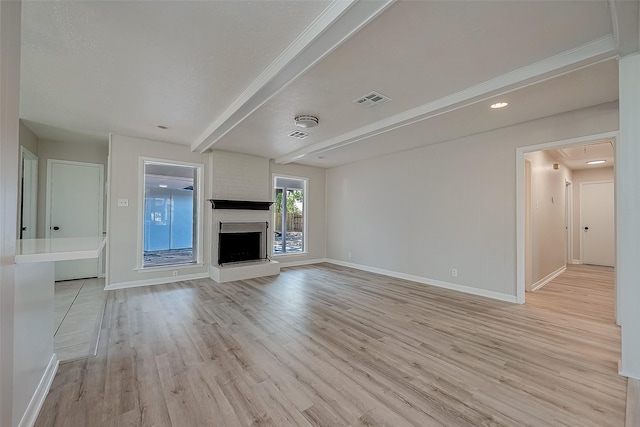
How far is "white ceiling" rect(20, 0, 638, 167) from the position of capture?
184 cm

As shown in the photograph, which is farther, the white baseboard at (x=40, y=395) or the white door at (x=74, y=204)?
the white door at (x=74, y=204)

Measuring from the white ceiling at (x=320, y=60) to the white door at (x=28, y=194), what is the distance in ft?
3.59

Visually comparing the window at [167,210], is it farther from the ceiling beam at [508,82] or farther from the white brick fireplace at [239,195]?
the ceiling beam at [508,82]

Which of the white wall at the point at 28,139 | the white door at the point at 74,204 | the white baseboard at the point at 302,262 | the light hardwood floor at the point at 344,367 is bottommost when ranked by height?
the light hardwood floor at the point at 344,367

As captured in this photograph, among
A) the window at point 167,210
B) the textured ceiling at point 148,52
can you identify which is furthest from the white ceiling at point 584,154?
the window at point 167,210

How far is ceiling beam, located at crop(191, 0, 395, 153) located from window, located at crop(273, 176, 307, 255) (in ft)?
11.9

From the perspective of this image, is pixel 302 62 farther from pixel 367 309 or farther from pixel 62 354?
pixel 62 354

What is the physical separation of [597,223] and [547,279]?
3435mm

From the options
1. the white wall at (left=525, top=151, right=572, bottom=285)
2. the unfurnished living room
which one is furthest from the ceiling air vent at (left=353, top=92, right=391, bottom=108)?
the white wall at (left=525, top=151, right=572, bottom=285)

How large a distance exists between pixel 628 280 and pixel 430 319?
5.80 feet

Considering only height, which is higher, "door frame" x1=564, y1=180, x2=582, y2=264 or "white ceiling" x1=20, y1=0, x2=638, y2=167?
"white ceiling" x1=20, y1=0, x2=638, y2=167

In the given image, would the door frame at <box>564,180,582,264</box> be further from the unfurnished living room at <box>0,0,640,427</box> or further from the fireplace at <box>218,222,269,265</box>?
the fireplace at <box>218,222,269,265</box>

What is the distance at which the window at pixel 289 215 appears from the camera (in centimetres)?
686

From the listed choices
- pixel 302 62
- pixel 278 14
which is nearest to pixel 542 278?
pixel 302 62
